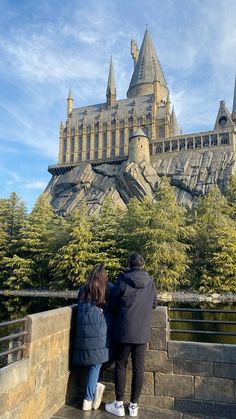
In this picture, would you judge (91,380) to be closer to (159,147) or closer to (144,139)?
(144,139)

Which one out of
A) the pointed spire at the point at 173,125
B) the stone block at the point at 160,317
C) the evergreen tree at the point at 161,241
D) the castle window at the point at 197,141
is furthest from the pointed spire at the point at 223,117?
the stone block at the point at 160,317

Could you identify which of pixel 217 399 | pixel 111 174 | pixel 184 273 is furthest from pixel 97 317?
pixel 111 174

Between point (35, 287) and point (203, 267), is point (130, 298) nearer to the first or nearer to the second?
point (203, 267)

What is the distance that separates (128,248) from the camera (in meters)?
36.3

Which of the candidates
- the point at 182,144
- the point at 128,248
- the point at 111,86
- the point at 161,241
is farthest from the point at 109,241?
the point at 111,86

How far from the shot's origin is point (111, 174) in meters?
70.9

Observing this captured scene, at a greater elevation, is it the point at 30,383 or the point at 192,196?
the point at 192,196

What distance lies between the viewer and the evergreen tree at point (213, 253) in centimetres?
3269

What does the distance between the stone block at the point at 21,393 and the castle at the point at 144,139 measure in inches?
2335

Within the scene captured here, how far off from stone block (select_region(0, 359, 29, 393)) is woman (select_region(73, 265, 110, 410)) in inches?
37.3

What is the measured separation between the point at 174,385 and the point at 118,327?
1.41 meters

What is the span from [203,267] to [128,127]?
5277cm

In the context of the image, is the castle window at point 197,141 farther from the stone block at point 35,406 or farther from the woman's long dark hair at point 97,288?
the stone block at point 35,406

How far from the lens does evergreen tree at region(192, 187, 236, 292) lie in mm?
32688
